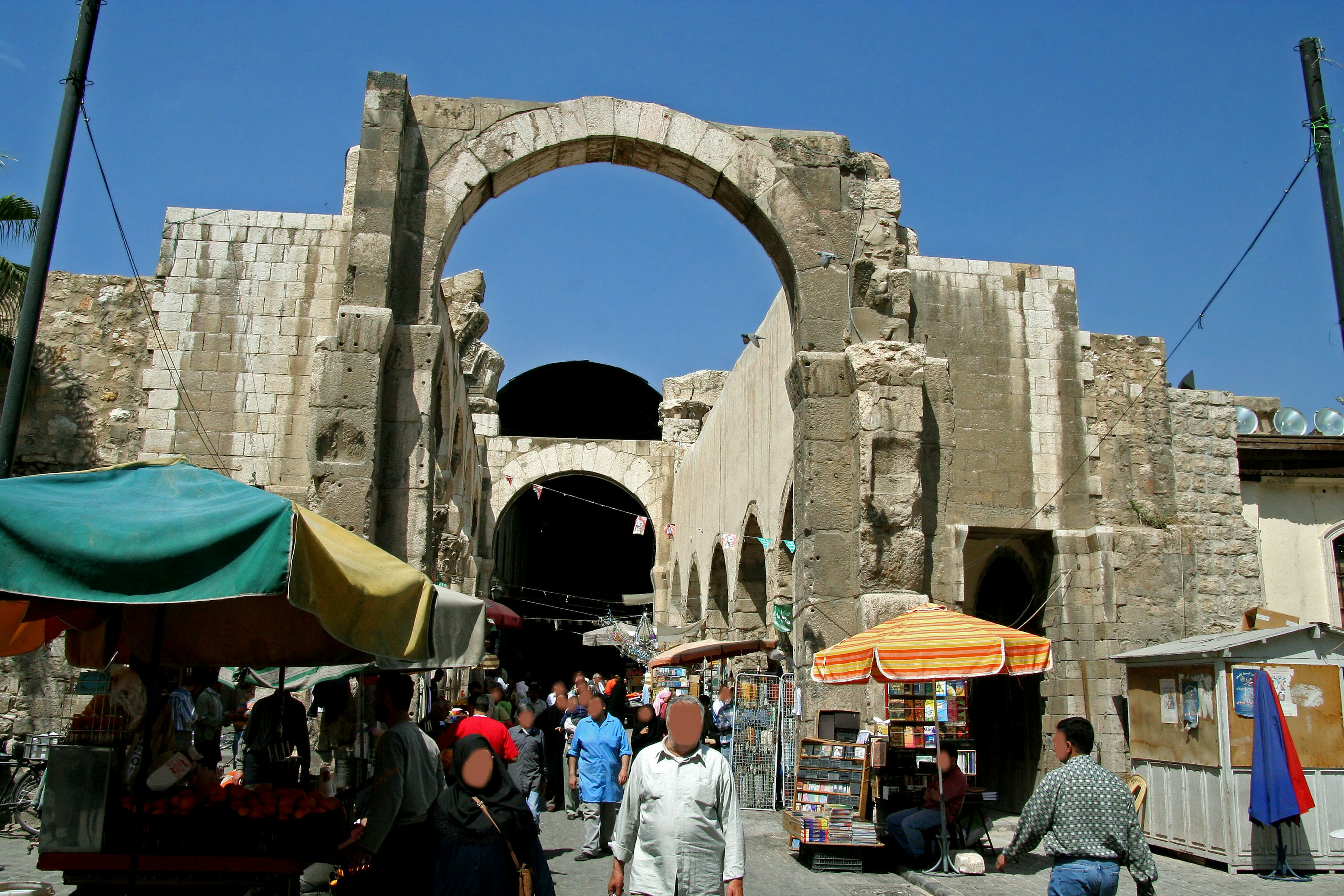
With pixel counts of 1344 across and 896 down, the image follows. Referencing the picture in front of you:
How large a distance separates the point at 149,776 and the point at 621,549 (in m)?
31.8

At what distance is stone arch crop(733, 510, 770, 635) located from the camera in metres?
15.5

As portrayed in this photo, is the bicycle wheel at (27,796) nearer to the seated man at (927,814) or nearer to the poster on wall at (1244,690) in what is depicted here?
the seated man at (927,814)

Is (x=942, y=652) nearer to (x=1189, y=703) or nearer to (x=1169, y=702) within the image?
(x=1189, y=703)

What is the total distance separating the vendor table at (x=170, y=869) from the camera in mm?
4012

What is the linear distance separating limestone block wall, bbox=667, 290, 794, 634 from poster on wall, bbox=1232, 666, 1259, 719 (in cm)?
464

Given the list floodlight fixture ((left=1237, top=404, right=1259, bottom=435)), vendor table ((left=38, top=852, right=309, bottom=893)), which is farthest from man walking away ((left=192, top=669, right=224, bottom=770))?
floodlight fixture ((left=1237, top=404, right=1259, bottom=435))

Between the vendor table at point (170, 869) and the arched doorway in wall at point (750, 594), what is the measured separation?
11600 mm

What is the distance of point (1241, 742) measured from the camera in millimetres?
7684

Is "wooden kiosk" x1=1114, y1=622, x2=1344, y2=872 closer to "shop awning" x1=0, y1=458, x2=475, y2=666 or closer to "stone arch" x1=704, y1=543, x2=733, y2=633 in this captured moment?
"shop awning" x1=0, y1=458, x2=475, y2=666

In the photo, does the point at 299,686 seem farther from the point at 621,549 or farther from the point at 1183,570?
the point at 621,549

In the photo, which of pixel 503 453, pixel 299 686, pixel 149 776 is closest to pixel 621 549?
pixel 503 453

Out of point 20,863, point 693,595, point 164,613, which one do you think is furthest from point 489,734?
point 693,595

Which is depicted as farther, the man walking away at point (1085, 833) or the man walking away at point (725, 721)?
the man walking away at point (725, 721)

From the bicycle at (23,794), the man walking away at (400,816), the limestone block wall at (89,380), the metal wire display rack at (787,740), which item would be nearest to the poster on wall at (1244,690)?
the metal wire display rack at (787,740)
